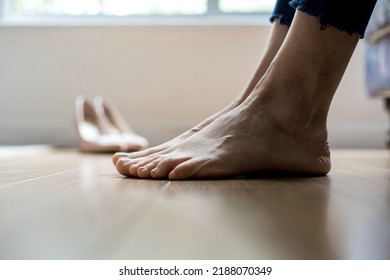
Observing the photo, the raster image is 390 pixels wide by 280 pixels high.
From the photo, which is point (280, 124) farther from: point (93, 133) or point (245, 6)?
point (245, 6)

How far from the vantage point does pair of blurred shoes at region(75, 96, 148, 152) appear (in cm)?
162

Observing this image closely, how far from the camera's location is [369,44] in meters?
1.87

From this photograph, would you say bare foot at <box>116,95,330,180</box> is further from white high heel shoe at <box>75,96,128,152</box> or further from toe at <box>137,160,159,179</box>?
white high heel shoe at <box>75,96,128,152</box>

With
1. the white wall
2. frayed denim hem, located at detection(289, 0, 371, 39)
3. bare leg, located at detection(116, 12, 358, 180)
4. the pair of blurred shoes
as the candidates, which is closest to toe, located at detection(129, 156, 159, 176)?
bare leg, located at detection(116, 12, 358, 180)

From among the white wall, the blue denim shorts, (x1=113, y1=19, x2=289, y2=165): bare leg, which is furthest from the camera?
the white wall

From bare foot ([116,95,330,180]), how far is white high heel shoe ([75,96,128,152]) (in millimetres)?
905

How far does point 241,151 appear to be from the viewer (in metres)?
0.67

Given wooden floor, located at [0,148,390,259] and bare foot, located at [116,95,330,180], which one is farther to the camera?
bare foot, located at [116,95,330,180]

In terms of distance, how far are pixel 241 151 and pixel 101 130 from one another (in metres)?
1.24

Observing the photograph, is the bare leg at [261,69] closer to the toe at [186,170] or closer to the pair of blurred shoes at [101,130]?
the toe at [186,170]

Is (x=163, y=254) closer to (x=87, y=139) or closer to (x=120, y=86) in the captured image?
(x=87, y=139)

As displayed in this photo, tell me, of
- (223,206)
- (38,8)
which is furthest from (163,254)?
(38,8)

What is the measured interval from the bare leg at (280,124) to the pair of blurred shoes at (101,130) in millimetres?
921

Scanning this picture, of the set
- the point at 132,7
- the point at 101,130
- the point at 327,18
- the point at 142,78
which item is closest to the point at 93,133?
the point at 101,130
